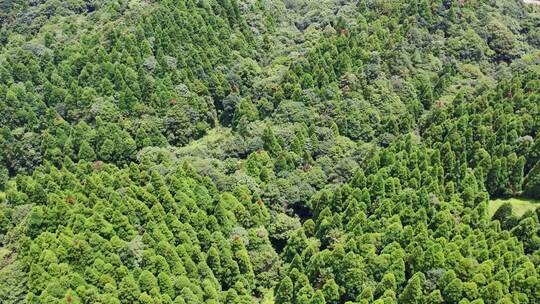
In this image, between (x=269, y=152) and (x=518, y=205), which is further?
(x=269, y=152)

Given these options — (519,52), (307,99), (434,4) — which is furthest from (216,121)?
(519,52)

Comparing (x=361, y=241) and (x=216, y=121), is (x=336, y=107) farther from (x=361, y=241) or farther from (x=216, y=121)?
(x=361, y=241)

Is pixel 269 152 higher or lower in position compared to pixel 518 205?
lower

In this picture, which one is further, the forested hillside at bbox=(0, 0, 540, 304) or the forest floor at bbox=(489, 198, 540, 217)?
the forest floor at bbox=(489, 198, 540, 217)

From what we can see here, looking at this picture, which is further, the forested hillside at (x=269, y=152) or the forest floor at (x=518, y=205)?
the forest floor at (x=518, y=205)
